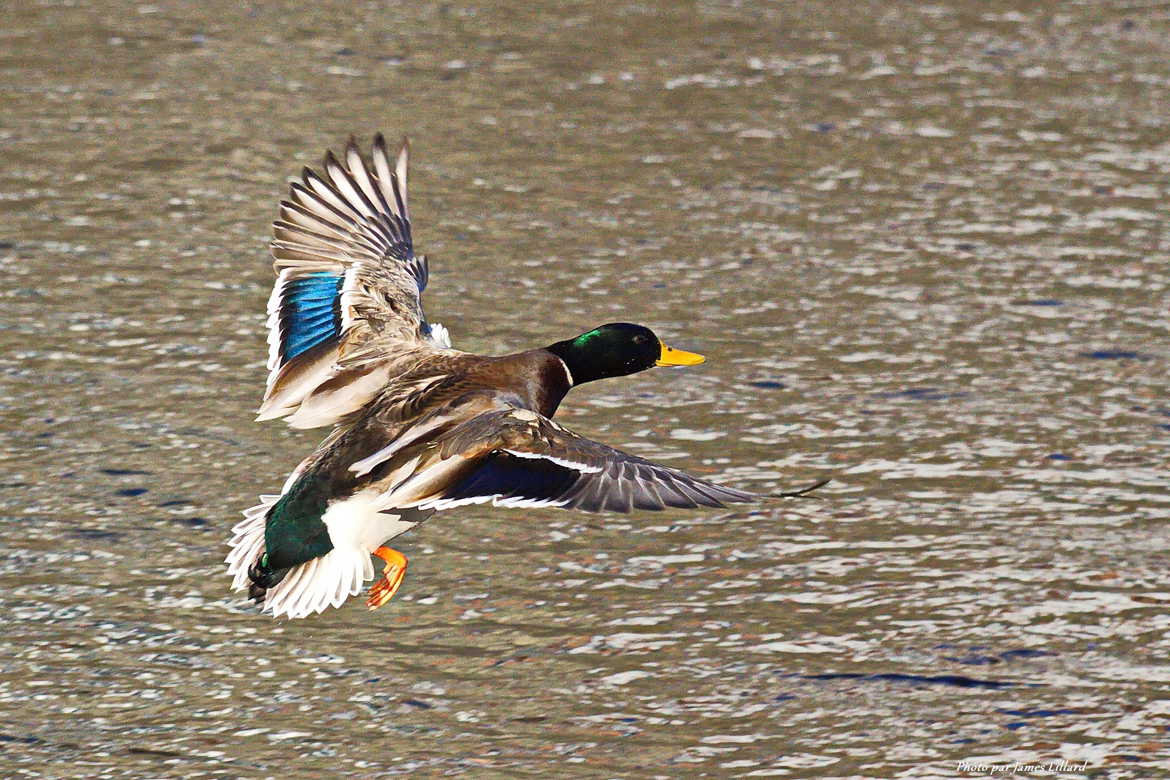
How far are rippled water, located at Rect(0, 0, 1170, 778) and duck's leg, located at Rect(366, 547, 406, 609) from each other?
0.10 metres

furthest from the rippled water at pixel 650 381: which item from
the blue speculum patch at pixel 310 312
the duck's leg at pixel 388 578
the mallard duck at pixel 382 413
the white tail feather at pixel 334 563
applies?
the blue speculum patch at pixel 310 312

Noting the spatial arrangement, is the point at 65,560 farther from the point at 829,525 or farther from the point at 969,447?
the point at 969,447

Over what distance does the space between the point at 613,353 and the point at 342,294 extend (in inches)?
40.9

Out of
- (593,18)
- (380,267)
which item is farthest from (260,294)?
(593,18)

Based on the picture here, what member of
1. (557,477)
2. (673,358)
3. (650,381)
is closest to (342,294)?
(673,358)

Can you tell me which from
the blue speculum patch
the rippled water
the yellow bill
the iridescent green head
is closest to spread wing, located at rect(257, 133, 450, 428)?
the blue speculum patch

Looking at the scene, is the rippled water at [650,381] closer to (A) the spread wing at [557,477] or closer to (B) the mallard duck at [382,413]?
(B) the mallard duck at [382,413]

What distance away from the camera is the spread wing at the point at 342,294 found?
664 cm

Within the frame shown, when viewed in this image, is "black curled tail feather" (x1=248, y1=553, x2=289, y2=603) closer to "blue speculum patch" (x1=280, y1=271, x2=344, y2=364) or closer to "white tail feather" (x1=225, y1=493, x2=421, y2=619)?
"white tail feather" (x1=225, y1=493, x2=421, y2=619)

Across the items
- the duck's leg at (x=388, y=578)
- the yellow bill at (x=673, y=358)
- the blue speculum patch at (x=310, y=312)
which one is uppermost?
the blue speculum patch at (x=310, y=312)

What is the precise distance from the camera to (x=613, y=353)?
7.07 metres

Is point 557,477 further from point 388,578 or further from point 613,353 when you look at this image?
point 613,353

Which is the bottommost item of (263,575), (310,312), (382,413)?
(263,575)

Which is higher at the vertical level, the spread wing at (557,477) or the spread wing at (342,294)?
the spread wing at (342,294)
